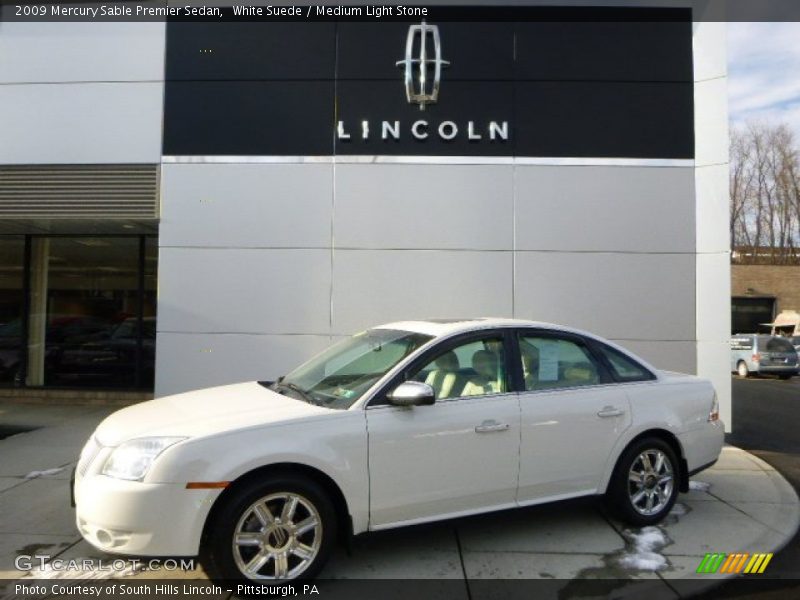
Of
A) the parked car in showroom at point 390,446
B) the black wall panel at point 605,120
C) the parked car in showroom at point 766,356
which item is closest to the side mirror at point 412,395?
the parked car in showroom at point 390,446

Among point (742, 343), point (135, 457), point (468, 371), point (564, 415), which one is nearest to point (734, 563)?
point (564, 415)

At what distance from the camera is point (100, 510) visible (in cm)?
335

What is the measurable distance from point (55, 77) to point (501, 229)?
6986 mm

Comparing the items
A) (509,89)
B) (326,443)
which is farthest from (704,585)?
(509,89)

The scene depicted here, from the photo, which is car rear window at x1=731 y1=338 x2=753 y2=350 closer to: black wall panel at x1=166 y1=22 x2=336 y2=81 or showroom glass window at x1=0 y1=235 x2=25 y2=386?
black wall panel at x1=166 y1=22 x2=336 y2=81

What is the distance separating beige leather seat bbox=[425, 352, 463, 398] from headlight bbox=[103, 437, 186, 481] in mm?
1652

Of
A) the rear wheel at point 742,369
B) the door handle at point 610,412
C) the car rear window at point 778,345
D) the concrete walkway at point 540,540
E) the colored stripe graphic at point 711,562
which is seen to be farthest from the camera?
the rear wheel at point 742,369

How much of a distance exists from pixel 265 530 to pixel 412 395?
3.74ft

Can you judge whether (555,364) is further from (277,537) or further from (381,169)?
(381,169)

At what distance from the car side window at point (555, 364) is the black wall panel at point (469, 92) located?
15.5 feet

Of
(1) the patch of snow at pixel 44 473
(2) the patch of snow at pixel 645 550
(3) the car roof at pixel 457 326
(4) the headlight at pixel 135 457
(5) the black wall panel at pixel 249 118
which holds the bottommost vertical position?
(2) the patch of snow at pixel 645 550

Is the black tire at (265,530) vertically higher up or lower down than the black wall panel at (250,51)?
lower down

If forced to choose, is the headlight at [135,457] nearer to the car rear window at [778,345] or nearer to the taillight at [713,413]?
the taillight at [713,413]

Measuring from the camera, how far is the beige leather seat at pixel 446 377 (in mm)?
4129
